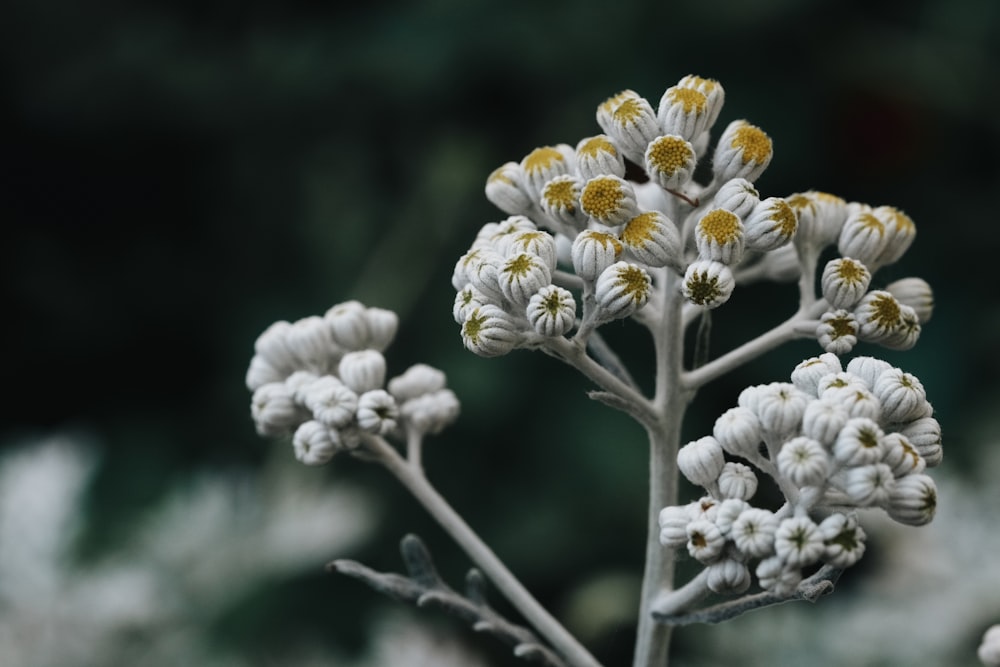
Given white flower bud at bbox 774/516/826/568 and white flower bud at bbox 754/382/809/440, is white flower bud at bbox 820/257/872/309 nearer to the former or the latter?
white flower bud at bbox 754/382/809/440

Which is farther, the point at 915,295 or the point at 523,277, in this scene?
the point at 915,295

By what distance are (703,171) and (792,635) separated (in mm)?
1738

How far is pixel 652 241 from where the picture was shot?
1.73m

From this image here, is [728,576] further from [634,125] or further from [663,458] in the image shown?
[634,125]

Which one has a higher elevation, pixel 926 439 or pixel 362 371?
pixel 362 371

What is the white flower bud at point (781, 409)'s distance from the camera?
1.58 m

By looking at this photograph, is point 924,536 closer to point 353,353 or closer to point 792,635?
point 792,635

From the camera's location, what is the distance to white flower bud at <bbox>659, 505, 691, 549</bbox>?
1635mm

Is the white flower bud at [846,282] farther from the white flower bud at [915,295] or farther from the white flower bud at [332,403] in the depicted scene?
the white flower bud at [332,403]

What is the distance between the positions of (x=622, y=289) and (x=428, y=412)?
0.67 meters

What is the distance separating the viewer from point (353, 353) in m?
2.17

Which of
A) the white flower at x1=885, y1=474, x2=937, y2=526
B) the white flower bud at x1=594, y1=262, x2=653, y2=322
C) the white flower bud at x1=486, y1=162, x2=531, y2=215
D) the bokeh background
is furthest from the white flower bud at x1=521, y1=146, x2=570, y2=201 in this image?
the bokeh background

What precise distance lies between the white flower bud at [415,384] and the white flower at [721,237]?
721 mm

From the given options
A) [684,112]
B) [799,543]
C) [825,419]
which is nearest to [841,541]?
[799,543]
